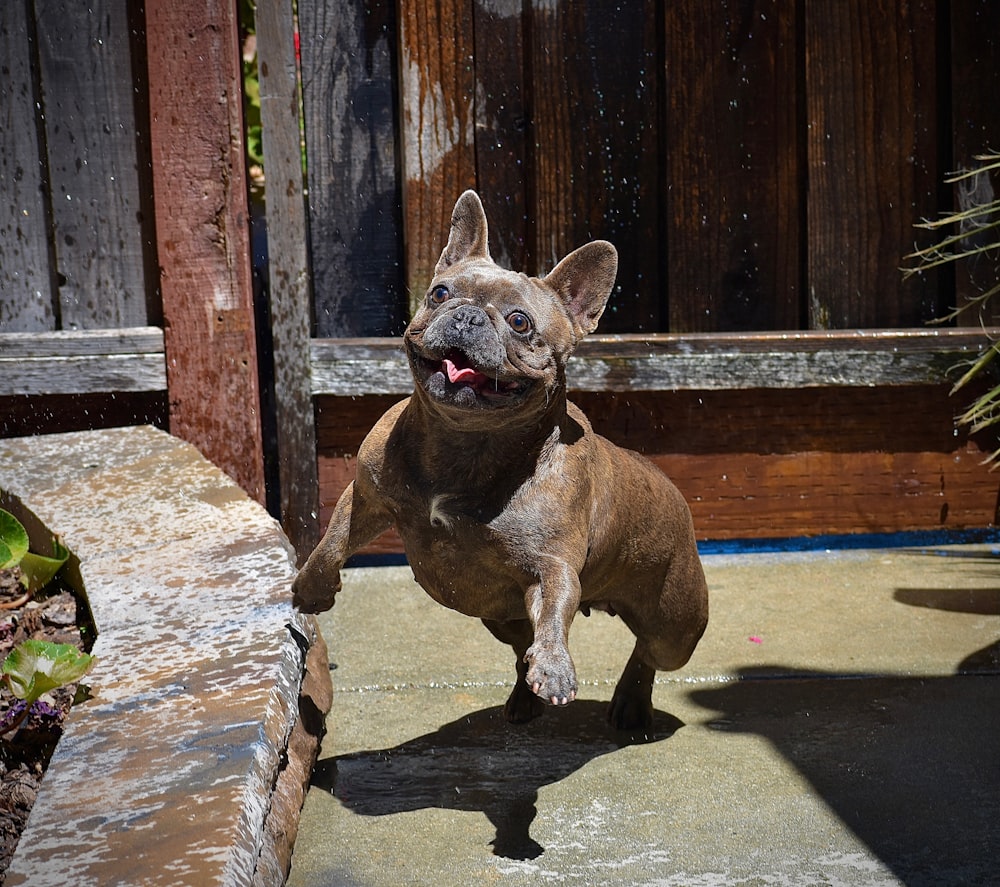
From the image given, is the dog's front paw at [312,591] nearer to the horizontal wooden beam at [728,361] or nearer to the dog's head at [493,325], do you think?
the dog's head at [493,325]

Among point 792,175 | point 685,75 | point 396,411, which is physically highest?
point 685,75

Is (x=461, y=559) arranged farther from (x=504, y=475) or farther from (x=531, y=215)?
(x=531, y=215)

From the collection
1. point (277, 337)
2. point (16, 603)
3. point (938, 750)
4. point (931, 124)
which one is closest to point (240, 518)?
point (16, 603)

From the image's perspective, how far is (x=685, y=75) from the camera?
4.96 metres

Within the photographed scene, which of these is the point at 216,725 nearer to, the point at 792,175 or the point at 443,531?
the point at 443,531

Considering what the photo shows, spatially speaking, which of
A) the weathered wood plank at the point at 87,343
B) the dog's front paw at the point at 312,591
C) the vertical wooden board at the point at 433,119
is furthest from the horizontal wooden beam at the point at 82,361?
the dog's front paw at the point at 312,591

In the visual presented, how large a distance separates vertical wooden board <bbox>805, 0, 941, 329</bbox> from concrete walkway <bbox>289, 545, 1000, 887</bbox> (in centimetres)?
118

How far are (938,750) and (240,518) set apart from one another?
80.6 inches

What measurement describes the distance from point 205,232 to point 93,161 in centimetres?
53

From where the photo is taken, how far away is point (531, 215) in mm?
4977

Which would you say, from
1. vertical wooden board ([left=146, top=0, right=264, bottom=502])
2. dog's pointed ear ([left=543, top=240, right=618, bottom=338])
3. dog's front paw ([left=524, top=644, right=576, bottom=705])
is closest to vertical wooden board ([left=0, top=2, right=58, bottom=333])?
vertical wooden board ([left=146, top=0, right=264, bottom=502])

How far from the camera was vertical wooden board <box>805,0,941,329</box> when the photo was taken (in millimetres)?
4969

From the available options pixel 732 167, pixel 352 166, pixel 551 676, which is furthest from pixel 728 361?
pixel 551 676

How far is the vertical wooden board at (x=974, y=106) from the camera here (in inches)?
194
